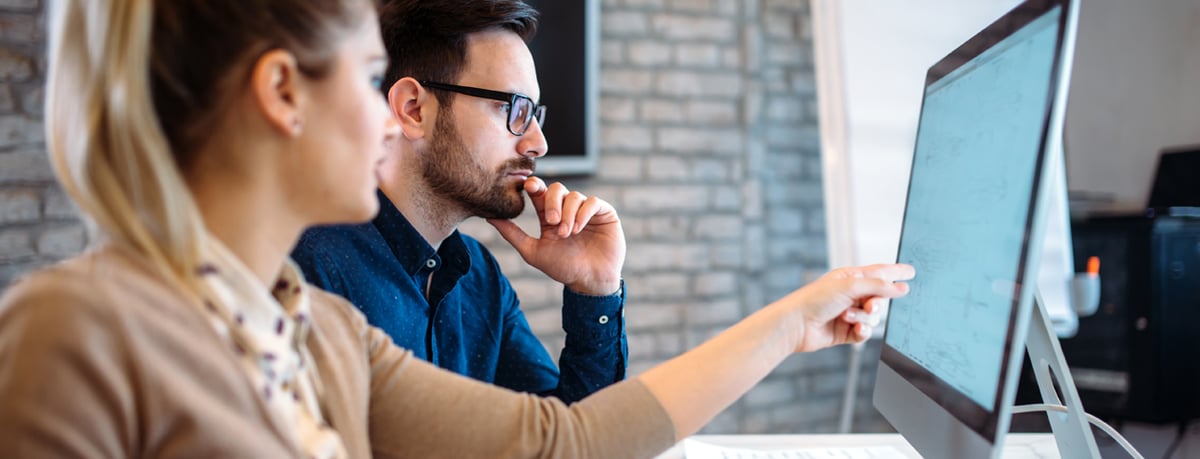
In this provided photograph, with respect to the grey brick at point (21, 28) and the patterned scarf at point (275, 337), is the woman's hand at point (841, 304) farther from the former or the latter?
the grey brick at point (21, 28)

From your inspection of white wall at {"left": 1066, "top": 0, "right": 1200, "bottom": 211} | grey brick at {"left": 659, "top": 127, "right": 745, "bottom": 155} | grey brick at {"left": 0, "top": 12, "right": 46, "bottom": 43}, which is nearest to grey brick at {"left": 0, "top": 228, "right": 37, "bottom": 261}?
grey brick at {"left": 0, "top": 12, "right": 46, "bottom": 43}

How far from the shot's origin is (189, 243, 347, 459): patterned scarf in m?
0.61

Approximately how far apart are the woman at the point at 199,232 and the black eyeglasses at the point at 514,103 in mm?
665

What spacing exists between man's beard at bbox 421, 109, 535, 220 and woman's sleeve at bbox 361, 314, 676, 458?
59 centimetres

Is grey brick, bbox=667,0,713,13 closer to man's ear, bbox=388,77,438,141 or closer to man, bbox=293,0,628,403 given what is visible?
man, bbox=293,0,628,403

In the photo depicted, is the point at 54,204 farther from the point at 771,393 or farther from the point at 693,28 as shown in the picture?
the point at 771,393

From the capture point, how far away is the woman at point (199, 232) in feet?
1.71

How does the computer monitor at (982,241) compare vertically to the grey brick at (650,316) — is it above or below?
above

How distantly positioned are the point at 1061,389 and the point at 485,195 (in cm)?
89

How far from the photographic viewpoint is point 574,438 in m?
0.86

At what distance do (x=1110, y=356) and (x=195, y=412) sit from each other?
297cm

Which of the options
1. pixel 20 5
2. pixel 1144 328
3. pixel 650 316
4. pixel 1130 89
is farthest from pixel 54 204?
pixel 1130 89

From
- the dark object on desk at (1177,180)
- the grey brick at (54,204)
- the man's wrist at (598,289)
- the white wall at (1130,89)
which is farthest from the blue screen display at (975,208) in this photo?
the white wall at (1130,89)

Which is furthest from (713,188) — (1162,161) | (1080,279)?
(1162,161)
